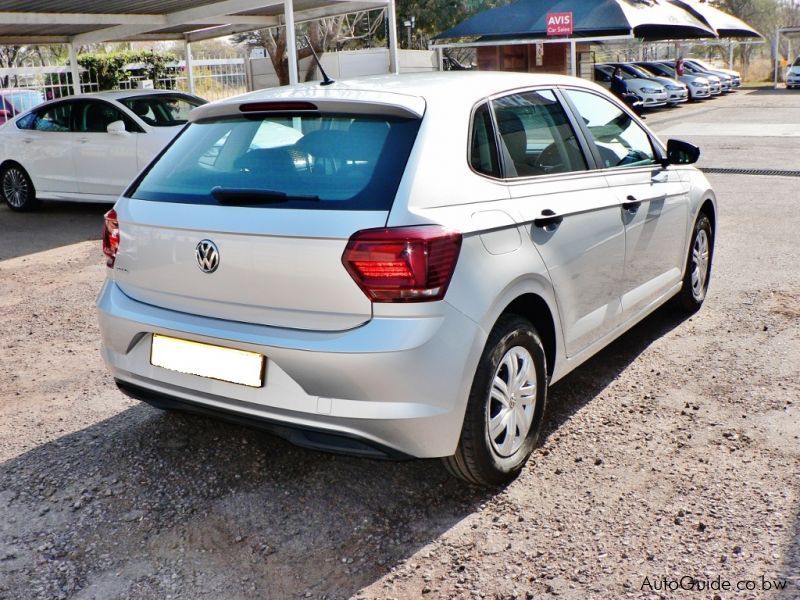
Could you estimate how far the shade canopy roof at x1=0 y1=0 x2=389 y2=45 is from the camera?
13.3 meters

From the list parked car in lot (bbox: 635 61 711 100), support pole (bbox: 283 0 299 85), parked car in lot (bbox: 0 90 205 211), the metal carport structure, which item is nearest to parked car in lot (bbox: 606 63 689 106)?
parked car in lot (bbox: 635 61 711 100)

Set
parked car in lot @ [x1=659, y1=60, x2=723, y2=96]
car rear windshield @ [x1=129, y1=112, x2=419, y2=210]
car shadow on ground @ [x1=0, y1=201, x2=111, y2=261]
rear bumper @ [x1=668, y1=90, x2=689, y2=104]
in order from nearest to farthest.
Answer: car rear windshield @ [x1=129, y1=112, x2=419, y2=210] → car shadow on ground @ [x1=0, y1=201, x2=111, y2=261] → rear bumper @ [x1=668, y1=90, x2=689, y2=104] → parked car in lot @ [x1=659, y1=60, x2=723, y2=96]

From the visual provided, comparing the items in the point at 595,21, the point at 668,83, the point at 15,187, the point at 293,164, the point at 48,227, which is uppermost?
the point at 595,21

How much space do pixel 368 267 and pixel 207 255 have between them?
0.69m

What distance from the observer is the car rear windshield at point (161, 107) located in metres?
11.1

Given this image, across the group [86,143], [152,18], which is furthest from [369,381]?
[152,18]

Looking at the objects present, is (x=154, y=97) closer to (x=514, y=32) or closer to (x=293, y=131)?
(x=293, y=131)

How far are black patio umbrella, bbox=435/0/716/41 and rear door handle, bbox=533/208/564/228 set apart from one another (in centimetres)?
2317

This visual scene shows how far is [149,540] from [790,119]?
23.6 metres

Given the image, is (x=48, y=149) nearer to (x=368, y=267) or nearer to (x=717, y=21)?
(x=368, y=267)

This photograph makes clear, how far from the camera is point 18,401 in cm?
484

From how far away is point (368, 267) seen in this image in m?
3.08

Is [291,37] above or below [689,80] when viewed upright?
above

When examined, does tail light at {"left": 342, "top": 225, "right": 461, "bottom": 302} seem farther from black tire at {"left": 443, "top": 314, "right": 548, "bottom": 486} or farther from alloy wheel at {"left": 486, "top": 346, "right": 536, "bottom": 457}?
alloy wheel at {"left": 486, "top": 346, "right": 536, "bottom": 457}
